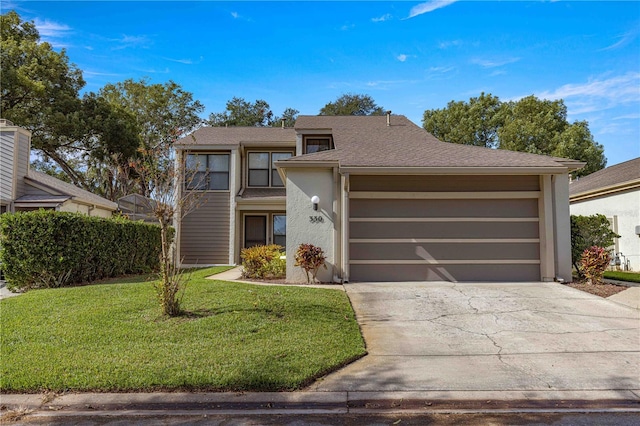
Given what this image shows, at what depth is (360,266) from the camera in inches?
398

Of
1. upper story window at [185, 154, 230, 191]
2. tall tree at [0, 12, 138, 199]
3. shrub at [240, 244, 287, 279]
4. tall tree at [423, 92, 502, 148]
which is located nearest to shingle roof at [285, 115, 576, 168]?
shrub at [240, 244, 287, 279]

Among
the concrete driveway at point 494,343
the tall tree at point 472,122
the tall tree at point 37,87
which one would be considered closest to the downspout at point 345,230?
the concrete driveway at point 494,343

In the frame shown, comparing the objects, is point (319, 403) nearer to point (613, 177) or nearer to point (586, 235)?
point (586, 235)

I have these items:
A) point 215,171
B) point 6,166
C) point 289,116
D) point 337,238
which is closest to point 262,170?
point 215,171

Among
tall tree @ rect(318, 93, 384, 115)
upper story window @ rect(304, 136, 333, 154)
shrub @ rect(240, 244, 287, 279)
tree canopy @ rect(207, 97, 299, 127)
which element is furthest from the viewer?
Answer: tall tree @ rect(318, 93, 384, 115)

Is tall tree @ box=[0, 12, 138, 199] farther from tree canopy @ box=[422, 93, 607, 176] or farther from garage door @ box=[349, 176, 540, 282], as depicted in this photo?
tree canopy @ box=[422, 93, 607, 176]

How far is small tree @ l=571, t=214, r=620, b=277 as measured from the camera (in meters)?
10.1

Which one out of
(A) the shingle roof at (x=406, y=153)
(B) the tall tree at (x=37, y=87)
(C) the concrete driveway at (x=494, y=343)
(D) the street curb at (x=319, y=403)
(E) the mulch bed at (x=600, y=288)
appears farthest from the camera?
(B) the tall tree at (x=37, y=87)

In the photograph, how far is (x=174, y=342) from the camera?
5051 mm

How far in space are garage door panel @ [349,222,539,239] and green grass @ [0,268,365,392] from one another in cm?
300

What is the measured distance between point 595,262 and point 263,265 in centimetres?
792

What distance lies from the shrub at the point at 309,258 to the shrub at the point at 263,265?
1.13 metres

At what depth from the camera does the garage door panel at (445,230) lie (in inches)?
399

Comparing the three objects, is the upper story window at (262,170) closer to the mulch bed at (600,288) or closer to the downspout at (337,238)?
the downspout at (337,238)
